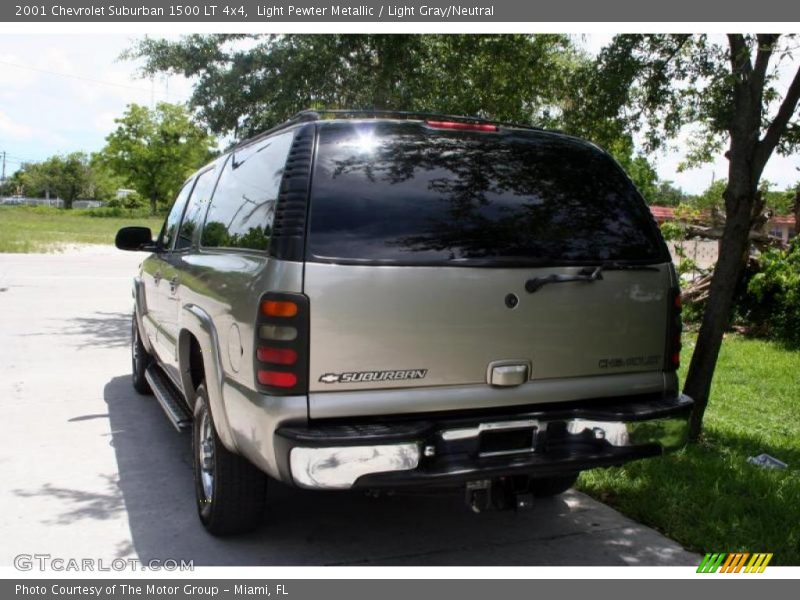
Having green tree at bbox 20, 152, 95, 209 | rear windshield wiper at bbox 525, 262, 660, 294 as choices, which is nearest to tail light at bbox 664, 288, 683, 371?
rear windshield wiper at bbox 525, 262, 660, 294

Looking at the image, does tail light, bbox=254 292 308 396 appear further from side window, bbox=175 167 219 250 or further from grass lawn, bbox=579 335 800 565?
grass lawn, bbox=579 335 800 565

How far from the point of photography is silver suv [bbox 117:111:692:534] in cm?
314

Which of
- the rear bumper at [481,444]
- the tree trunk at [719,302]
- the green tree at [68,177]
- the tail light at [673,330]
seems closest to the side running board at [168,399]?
the rear bumper at [481,444]

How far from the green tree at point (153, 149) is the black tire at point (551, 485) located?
229 feet

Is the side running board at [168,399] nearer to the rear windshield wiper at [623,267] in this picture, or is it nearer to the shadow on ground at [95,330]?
the rear windshield wiper at [623,267]

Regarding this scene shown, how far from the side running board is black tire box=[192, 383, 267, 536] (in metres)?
0.54

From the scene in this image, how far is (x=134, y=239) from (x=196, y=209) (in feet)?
3.73

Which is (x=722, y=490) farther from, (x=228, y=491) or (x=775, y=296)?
(x=775, y=296)

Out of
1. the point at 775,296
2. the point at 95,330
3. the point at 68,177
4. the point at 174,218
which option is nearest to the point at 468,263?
the point at 174,218

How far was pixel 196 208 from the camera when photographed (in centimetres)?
524

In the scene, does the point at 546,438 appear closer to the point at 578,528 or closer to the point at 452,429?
the point at 452,429

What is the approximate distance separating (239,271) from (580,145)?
1.87 m

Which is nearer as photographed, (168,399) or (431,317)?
(431,317)

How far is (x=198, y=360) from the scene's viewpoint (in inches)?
174
